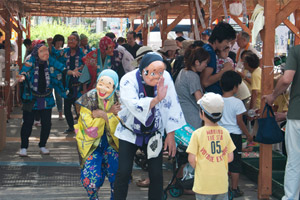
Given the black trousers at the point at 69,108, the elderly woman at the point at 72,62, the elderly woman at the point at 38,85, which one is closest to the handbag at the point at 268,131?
the elderly woman at the point at 38,85

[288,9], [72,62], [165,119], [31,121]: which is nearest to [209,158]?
[165,119]

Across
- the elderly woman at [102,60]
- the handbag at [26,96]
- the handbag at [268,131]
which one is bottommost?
the handbag at [268,131]

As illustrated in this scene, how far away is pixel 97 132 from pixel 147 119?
0.92 metres

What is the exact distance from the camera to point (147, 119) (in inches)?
186

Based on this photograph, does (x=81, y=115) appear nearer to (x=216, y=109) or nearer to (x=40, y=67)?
(x=216, y=109)

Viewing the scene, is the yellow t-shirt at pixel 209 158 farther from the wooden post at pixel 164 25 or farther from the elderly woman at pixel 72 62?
the wooden post at pixel 164 25

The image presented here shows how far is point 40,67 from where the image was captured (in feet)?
26.5

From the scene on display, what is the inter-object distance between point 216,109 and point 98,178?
155cm

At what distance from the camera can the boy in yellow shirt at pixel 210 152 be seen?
15.0ft

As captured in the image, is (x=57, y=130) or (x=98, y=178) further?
(x=57, y=130)

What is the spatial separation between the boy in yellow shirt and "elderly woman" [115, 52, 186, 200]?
33 cm

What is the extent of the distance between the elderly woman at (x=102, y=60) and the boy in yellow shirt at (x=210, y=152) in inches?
147

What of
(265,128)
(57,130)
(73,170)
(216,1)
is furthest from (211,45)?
(216,1)

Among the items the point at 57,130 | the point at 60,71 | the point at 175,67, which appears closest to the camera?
the point at 175,67
